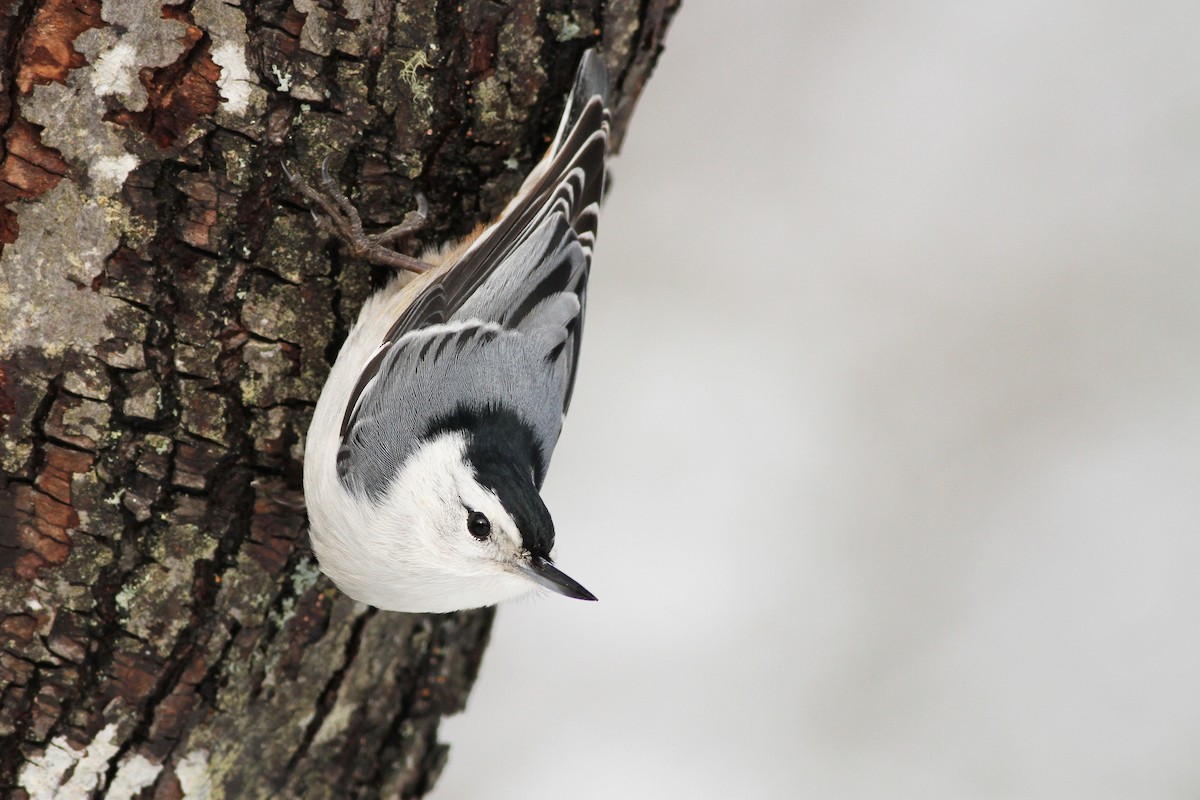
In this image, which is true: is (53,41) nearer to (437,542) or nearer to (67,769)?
(437,542)

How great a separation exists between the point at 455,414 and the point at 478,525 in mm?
199

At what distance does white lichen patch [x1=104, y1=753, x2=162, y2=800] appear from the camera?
66.9 inches

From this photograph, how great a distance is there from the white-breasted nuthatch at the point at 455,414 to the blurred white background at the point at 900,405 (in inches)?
61.4

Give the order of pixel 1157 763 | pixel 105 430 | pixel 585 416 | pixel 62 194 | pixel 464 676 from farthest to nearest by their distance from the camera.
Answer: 1. pixel 585 416
2. pixel 1157 763
3. pixel 464 676
4. pixel 105 430
5. pixel 62 194

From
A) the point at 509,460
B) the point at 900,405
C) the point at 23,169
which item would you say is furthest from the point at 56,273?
the point at 900,405

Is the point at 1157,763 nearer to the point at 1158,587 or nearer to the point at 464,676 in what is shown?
the point at 1158,587

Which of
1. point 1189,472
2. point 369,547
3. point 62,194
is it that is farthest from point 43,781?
point 1189,472

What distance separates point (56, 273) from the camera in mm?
1506

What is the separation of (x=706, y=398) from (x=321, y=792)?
6.52 ft

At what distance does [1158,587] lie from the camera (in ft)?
11.3

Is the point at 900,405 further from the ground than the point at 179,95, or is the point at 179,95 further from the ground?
the point at 900,405

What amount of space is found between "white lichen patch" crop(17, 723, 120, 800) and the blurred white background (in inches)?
70.2

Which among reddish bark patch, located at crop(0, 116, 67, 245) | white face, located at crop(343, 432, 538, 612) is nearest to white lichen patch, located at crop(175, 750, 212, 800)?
white face, located at crop(343, 432, 538, 612)

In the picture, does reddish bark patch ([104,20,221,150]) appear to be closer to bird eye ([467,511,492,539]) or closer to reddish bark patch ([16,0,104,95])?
reddish bark patch ([16,0,104,95])
